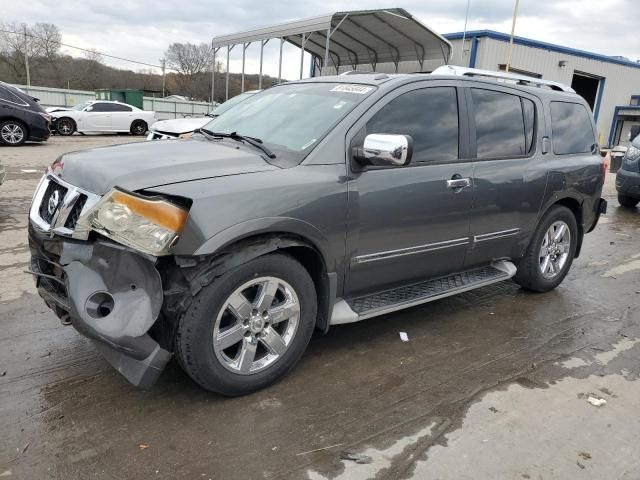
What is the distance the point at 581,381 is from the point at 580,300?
5.88ft

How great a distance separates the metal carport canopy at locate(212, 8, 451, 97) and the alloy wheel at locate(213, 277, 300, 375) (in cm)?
1468

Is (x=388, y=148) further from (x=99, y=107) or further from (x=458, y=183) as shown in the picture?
(x=99, y=107)

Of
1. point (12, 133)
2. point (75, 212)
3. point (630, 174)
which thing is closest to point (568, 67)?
point (630, 174)

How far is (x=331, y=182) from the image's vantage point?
318 cm

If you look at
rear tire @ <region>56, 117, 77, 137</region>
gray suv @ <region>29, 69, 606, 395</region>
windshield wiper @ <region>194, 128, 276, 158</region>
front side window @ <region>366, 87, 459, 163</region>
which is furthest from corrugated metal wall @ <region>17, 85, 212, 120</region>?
front side window @ <region>366, 87, 459, 163</region>

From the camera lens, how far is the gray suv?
265 cm

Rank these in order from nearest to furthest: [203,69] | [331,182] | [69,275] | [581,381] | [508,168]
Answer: [69,275] → [331,182] → [581,381] → [508,168] → [203,69]

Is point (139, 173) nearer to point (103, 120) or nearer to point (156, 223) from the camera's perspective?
point (156, 223)

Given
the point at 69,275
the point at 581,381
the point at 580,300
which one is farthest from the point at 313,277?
the point at 580,300

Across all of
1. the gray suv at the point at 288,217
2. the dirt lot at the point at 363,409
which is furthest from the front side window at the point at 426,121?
the dirt lot at the point at 363,409

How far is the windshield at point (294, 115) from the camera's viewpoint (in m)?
3.37

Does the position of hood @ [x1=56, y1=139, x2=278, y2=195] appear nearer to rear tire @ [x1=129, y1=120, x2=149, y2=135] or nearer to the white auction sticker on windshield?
the white auction sticker on windshield

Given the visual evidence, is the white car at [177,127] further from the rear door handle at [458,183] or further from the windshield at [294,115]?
the rear door handle at [458,183]

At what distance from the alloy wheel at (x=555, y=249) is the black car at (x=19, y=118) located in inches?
569
